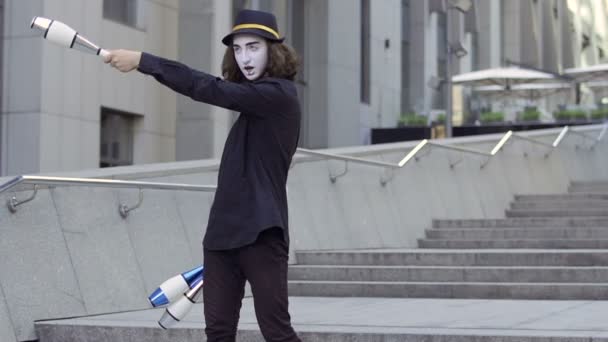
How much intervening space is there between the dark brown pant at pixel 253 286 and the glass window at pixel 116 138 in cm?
1645

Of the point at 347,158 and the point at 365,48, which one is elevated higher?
the point at 365,48

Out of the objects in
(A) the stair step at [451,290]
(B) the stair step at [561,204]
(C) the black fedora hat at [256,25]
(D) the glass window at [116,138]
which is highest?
(D) the glass window at [116,138]

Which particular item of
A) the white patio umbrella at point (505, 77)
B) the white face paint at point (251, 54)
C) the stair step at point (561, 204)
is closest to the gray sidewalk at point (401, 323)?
the white face paint at point (251, 54)

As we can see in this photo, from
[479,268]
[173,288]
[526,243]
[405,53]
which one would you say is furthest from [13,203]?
[405,53]

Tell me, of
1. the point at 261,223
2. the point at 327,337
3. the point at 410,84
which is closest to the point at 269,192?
the point at 261,223

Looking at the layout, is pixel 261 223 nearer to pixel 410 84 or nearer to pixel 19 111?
pixel 19 111

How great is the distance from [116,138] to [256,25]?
55.5 feet

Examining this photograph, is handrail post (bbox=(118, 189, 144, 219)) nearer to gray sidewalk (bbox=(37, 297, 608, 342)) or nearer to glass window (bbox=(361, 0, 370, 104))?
gray sidewalk (bbox=(37, 297, 608, 342))

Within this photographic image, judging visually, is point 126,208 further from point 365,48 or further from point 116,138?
point 365,48

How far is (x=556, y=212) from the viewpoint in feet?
50.5

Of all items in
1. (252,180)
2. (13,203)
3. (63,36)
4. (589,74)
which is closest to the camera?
(63,36)

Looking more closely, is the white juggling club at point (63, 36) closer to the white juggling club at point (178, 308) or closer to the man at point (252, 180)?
the man at point (252, 180)

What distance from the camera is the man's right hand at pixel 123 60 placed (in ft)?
14.2

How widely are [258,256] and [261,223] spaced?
13cm
